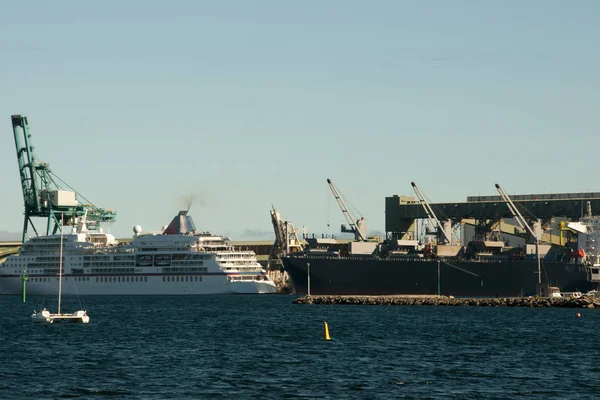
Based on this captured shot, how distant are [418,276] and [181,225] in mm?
44158

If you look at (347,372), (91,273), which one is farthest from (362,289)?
(347,372)

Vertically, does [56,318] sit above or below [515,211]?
below

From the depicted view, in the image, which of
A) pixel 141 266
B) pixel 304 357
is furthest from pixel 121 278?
pixel 304 357

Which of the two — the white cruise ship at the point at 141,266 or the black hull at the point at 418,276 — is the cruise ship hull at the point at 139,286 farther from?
the black hull at the point at 418,276

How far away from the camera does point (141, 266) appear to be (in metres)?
172

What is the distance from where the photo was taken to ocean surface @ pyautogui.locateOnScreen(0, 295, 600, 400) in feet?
168

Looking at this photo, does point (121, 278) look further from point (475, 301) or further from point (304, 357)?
point (304, 357)

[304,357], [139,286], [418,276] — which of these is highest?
[418,276]

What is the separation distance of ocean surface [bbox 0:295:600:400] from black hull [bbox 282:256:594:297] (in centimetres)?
4154

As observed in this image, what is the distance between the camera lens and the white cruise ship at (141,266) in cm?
16900

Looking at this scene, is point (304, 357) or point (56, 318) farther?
point (56, 318)

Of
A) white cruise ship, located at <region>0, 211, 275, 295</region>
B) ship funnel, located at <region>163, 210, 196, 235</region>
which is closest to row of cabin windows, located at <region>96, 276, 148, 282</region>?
white cruise ship, located at <region>0, 211, 275, 295</region>

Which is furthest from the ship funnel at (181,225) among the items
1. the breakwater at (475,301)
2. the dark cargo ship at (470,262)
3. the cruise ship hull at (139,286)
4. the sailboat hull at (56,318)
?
the sailboat hull at (56,318)

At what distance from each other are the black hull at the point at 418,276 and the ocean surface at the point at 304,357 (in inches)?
1635
